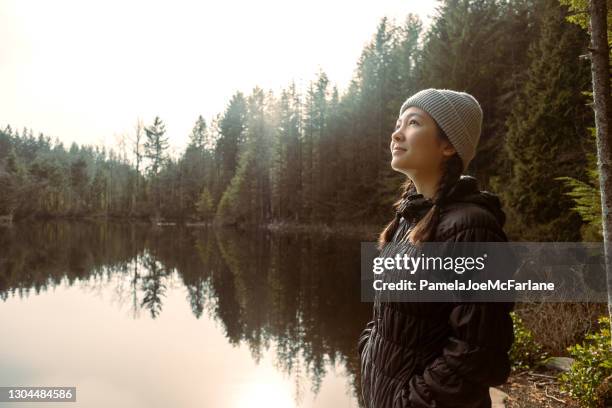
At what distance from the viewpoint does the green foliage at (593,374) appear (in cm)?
403

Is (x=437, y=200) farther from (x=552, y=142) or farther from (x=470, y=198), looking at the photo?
(x=552, y=142)

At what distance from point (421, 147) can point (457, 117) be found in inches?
6.8

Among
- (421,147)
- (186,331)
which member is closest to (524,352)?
(421,147)

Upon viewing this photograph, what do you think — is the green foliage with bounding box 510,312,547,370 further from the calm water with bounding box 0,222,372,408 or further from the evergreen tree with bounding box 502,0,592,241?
the evergreen tree with bounding box 502,0,592,241

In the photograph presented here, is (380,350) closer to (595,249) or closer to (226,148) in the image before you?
(595,249)

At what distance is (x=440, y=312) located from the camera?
152cm

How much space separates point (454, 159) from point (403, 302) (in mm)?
586

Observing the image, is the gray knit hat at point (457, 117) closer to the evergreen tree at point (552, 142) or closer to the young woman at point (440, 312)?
the young woman at point (440, 312)

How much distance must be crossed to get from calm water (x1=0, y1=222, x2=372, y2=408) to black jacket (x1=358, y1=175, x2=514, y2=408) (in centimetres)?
520

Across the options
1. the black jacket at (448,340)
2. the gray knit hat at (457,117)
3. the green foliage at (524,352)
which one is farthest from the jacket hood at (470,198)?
the green foliage at (524,352)

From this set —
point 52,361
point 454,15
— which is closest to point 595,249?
point 52,361

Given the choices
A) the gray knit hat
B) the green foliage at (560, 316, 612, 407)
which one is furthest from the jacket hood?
the green foliage at (560, 316, 612, 407)

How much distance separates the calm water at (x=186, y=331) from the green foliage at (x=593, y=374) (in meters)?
3.07

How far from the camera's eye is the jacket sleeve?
4.41 feet
